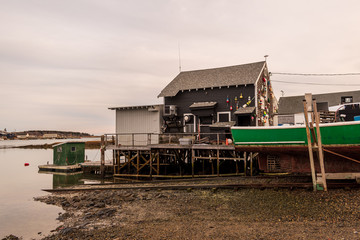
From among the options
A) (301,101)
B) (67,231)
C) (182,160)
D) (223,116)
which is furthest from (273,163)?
(301,101)

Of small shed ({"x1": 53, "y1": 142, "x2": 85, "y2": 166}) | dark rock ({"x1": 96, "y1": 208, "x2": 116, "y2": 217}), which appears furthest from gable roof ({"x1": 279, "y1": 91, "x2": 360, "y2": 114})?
dark rock ({"x1": 96, "y1": 208, "x2": 116, "y2": 217})

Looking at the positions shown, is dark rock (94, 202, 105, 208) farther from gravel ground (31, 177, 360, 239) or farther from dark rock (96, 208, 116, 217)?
dark rock (96, 208, 116, 217)

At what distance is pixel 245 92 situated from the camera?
69.1 ft

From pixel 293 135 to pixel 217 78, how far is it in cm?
1196

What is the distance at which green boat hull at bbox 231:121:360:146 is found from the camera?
1088 centimetres

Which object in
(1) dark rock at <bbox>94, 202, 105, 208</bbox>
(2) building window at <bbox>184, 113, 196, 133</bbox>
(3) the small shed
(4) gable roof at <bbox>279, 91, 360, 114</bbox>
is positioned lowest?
Answer: (1) dark rock at <bbox>94, 202, 105, 208</bbox>

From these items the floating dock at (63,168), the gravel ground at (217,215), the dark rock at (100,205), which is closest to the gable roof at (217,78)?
the floating dock at (63,168)

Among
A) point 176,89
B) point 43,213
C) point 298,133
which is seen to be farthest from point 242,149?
point 176,89

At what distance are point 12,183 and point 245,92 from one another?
21.3 metres

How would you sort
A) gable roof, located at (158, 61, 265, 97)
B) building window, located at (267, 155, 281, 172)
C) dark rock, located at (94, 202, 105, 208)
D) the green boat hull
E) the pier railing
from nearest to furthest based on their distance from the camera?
the green boat hull, dark rock, located at (94, 202, 105, 208), building window, located at (267, 155, 281, 172), the pier railing, gable roof, located at (158, 61, 265, 97)

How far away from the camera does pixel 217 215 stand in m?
8.60

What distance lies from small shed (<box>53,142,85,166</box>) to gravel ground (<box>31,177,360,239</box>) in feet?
52.9

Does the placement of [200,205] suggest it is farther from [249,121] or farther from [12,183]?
[12,183]

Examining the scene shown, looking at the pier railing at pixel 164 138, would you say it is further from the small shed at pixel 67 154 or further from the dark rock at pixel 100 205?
the dark rock at pixel 100 205
